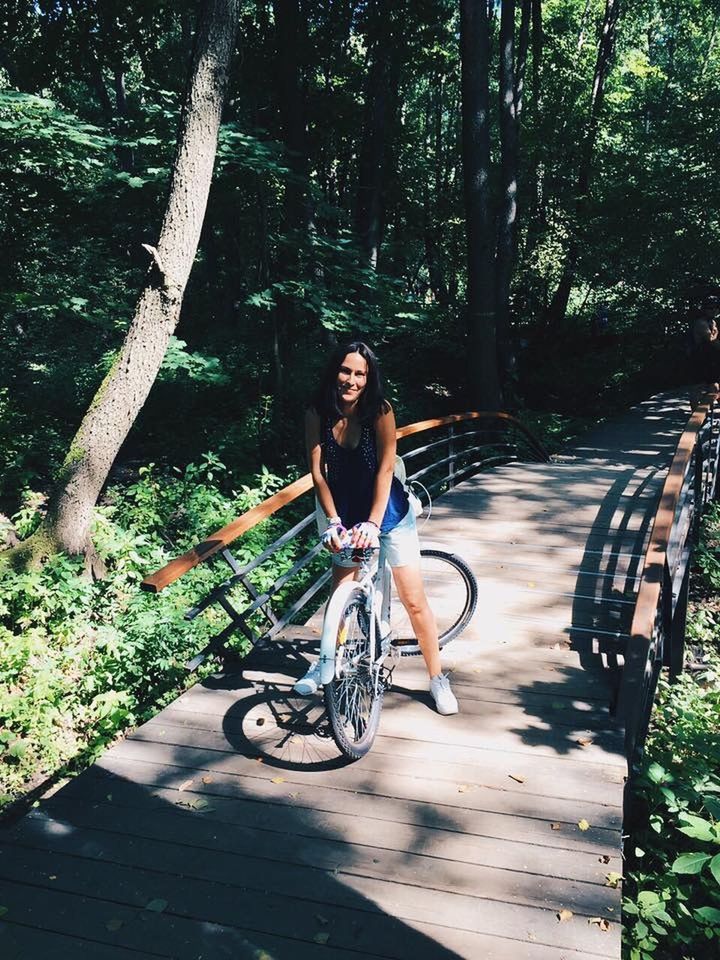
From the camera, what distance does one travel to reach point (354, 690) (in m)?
3.97

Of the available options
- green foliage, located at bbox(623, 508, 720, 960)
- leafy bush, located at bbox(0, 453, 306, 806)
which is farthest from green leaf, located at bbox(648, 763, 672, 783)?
leafy bush, located at bbox(0, 453, 306, 806)

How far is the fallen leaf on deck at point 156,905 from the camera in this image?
293 centimetres

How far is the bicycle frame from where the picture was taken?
358cm

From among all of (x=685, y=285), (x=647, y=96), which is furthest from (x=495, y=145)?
(x=647, y=96)

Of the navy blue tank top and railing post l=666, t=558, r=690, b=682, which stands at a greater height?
the navy blue tank top

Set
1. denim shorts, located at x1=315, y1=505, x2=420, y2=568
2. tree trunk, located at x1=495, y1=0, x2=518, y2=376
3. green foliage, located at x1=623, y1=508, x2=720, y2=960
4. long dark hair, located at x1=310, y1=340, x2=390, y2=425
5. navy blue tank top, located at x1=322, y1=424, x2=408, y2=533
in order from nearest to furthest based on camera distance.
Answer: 1. green foliage, located at x1=623, y1=508, x2=720, y2=960
2. long dark hair, located at x1=310, y1=340, x2=390, y2=425
3. navy blue tank top, located at x1=322, y1=424, x2=408, y2=533
4. denim shorts, located at x1=315, y1=505, x2=420, y2=568
5. tree trunk, located at x1=495, y1=0, x2=518, y2=376

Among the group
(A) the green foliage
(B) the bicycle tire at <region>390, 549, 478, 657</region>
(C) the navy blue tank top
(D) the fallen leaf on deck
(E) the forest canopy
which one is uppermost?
(E) the forest canopy

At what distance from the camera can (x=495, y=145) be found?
27.2 m

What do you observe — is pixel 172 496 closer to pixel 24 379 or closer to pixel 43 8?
pixel 24 379

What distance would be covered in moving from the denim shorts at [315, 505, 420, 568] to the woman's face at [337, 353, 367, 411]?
0.71 meters

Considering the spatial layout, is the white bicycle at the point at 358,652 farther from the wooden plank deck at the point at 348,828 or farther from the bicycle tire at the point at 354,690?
the wooden plank deck at the point at 348,828

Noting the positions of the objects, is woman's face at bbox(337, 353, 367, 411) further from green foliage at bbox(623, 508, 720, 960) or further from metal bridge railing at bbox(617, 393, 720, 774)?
green foliage at bbox(623, 508, 720, 960)

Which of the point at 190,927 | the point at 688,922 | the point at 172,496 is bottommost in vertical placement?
the point at 688,922

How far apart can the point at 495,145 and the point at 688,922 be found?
28118 mm
